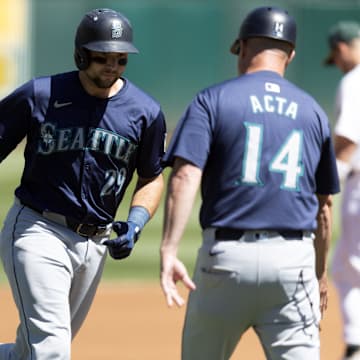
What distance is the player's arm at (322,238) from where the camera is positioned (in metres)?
4.97

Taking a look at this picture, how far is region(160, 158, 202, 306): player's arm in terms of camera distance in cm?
438

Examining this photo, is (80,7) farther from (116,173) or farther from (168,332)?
(116,173)

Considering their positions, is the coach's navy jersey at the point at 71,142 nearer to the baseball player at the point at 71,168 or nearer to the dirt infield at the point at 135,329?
the baseball player at the point at 71,168

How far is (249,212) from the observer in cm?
451

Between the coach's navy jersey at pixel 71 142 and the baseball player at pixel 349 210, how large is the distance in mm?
1340

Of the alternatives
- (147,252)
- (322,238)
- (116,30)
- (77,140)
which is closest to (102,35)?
(116,30)

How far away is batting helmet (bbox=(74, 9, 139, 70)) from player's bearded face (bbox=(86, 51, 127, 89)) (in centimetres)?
Result: 4

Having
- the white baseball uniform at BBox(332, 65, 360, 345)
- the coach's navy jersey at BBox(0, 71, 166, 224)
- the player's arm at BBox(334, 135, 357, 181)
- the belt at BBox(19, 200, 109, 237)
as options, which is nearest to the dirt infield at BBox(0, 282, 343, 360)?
the white baseball uniform at BBox(332, 65, 360, 345)

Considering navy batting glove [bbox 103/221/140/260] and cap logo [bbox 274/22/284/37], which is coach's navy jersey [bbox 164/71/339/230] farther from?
navy batting glove [bbox 103/221/140/260]

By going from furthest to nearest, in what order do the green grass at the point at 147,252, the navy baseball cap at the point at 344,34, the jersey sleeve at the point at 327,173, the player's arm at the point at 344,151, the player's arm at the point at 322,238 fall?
the green grass at the point at 147,252, the navy baseball cap at the point at 344,34, the player's arm at the point at 344,151, the player's arm at the point at 322,238, the jersey sleeve at the point at 327,173

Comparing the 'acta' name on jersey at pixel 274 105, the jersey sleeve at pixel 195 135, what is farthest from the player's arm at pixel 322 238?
the jersey sleeve at pixel 195 135

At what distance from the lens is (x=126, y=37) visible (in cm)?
543

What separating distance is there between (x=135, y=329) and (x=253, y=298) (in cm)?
436

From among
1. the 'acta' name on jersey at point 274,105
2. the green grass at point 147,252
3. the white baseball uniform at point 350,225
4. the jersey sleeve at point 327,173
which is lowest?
the green grass at point 147,252
